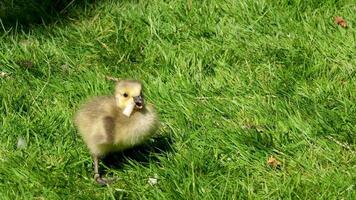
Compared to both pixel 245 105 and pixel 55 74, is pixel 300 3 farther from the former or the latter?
pixel 55 74

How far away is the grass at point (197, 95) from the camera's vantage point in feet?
13.2

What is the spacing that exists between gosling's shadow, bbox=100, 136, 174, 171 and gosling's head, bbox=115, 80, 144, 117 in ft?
1.17

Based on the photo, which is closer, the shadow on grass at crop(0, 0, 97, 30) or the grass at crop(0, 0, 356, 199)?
the grass at crop(0, 0, 356, 199)

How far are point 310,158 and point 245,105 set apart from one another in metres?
0.71

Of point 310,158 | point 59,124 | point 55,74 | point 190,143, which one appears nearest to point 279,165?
point 310,158

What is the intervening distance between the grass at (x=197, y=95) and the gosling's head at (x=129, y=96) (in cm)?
37

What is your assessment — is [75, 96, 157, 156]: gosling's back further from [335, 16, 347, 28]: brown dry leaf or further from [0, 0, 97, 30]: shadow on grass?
[335, 16, 347, 28]: brown dry leaf

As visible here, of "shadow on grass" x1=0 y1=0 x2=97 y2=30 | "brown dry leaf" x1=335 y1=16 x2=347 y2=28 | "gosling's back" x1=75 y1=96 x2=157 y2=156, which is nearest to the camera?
"gosling's back" x1=75 y1=96 x2=157 y2=156

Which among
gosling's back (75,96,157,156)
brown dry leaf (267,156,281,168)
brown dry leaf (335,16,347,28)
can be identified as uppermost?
gosling's back (75,96,157,156)

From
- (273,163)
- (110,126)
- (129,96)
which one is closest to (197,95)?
(273,163)

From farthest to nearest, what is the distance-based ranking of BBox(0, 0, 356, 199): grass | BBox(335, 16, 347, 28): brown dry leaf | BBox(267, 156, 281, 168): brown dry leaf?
BBox(335, 16, 347, 28): brown dry leaf, BBox(267, 156, 281, 168): brown dry leaf, BBox(0, 0, 356, 199): grass

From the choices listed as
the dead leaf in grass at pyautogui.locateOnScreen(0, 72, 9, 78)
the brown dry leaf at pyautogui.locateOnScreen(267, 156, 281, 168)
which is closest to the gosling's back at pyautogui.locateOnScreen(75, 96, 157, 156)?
the brown dry leaf at pyautogui.locateOnScreen(267, 156, 281, 168)

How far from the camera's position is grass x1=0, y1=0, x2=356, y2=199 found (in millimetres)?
4035

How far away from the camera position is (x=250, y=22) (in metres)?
5.79
